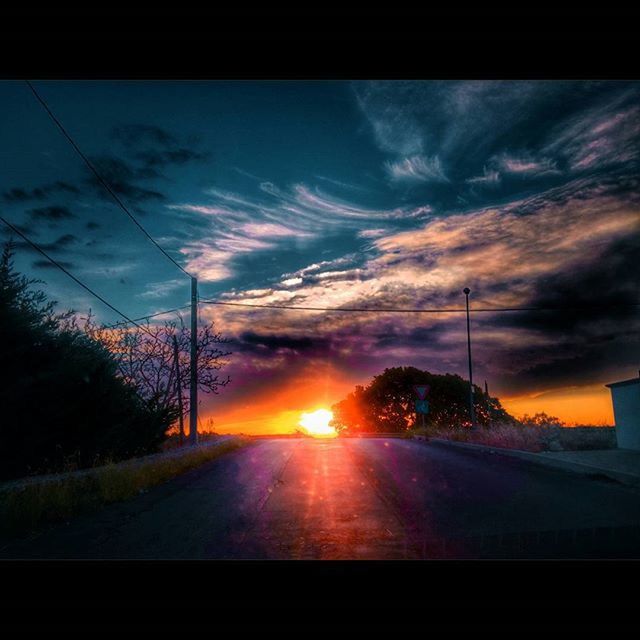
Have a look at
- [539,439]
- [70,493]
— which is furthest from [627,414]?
[70,493]

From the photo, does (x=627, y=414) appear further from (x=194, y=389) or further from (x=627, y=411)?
(x=194, y=389)

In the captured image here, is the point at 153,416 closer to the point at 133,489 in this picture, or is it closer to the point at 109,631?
the point at 133,489

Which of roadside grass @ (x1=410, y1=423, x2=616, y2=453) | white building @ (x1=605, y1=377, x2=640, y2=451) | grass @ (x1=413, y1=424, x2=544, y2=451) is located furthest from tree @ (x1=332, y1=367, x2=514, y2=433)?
white building @ (x1=605, y1=377, x2=640, y2=451)

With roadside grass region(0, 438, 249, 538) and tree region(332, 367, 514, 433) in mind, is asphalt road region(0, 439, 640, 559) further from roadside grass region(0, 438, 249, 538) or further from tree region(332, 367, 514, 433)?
tree region(332, 367, 514, 433)

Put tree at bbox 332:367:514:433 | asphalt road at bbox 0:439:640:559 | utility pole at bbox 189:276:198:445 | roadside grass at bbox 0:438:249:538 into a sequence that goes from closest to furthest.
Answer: asphalt road at bbox 0:439:640:559, roadside grass at bbox 0:438:249:538, utility pole at bbox 189:276:198:445, tree at bbox 332:367:514:433

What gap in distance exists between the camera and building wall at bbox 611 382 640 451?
19.9 m

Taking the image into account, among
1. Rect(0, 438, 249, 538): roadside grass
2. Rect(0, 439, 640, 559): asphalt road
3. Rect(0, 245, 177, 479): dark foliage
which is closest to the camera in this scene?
Rect(0, 439, 640, 559): asphalt road

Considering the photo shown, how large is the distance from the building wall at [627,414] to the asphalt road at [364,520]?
7.82 meters

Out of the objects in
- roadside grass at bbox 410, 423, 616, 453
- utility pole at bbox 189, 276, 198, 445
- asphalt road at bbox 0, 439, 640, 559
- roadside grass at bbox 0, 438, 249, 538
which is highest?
utility pole at bbox 189, 276, 198, 445

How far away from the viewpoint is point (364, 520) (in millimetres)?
8078

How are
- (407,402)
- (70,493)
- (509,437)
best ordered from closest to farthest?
(70,493) → (509,437) → (407,402)

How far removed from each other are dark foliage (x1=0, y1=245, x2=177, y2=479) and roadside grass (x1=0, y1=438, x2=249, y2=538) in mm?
1338

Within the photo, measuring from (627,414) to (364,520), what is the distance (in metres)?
16.2
